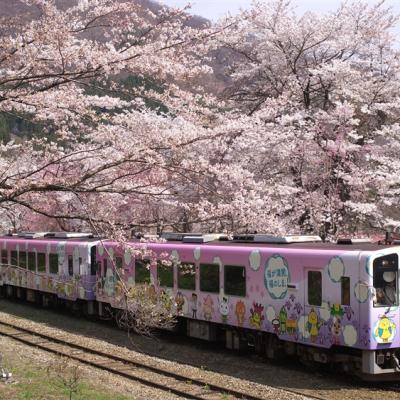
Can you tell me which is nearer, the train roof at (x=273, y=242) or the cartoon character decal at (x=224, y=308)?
the train roof at (x=273, y=242)

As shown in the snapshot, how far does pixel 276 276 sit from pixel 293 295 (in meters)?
0.60

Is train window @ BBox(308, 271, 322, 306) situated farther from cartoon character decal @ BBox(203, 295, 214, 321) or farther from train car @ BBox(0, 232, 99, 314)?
train car @ BBox(0, 232, 99, 314)

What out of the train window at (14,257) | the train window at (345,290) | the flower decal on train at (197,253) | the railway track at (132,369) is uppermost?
the flower decal on train at (197,253)

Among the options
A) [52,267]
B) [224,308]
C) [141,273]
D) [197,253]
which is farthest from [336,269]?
[52,267]

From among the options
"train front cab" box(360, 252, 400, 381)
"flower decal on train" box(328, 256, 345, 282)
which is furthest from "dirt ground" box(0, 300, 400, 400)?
"flower decal on train" box(328, 256, 345, 282)

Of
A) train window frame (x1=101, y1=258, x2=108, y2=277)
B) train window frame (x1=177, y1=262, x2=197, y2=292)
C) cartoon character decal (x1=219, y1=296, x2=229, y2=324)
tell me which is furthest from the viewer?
train window frame (x1=101, y1=258, x2=108, y2=277)

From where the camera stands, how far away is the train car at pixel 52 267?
806 inches

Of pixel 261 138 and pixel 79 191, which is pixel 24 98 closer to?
pixel 79 191

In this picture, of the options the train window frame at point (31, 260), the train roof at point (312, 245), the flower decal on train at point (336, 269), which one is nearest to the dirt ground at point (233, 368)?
the flower decal on train at point (336, 269)

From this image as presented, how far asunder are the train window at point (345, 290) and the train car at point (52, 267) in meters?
8.77

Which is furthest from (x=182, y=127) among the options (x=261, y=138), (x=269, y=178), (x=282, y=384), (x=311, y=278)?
(x=269, y=178)

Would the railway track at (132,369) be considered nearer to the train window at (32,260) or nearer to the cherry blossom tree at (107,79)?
the cherry blossom tree at (107,79)

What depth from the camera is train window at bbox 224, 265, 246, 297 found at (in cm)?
1405

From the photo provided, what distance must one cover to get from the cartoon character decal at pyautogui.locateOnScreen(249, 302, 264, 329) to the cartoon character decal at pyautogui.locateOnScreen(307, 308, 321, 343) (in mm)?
1388
